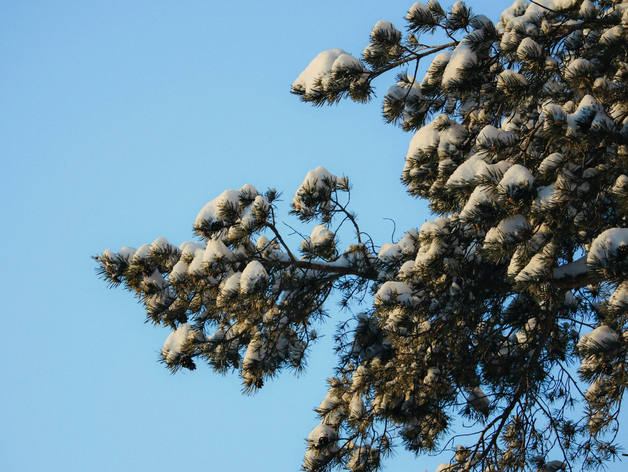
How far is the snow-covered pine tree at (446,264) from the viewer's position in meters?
3.69

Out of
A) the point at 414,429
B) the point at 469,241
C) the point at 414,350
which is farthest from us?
the point at 414,429

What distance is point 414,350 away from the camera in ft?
15.1

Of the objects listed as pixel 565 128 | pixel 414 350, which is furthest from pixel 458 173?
pixel 414 350

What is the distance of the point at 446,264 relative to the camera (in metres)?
4.16

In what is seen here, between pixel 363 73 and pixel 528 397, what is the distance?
9.40ft

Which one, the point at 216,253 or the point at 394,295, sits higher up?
the point at 216,253

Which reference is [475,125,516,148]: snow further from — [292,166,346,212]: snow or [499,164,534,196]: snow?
[292,166,346,212]: snow

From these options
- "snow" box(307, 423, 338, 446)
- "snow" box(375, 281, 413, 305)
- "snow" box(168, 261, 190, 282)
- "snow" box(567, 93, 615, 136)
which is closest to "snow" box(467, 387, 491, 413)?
"snow" box(307, 423, 338, 446)

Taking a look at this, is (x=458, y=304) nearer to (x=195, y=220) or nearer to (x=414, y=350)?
(x=414, y=350)

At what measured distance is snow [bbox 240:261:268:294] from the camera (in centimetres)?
414

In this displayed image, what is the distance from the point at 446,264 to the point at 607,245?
4.32ft

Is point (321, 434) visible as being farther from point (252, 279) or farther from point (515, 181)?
point (515, 181)

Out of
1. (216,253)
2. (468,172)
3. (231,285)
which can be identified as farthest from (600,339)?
(216,253)

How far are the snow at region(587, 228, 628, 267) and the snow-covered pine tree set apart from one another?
1.03ft
